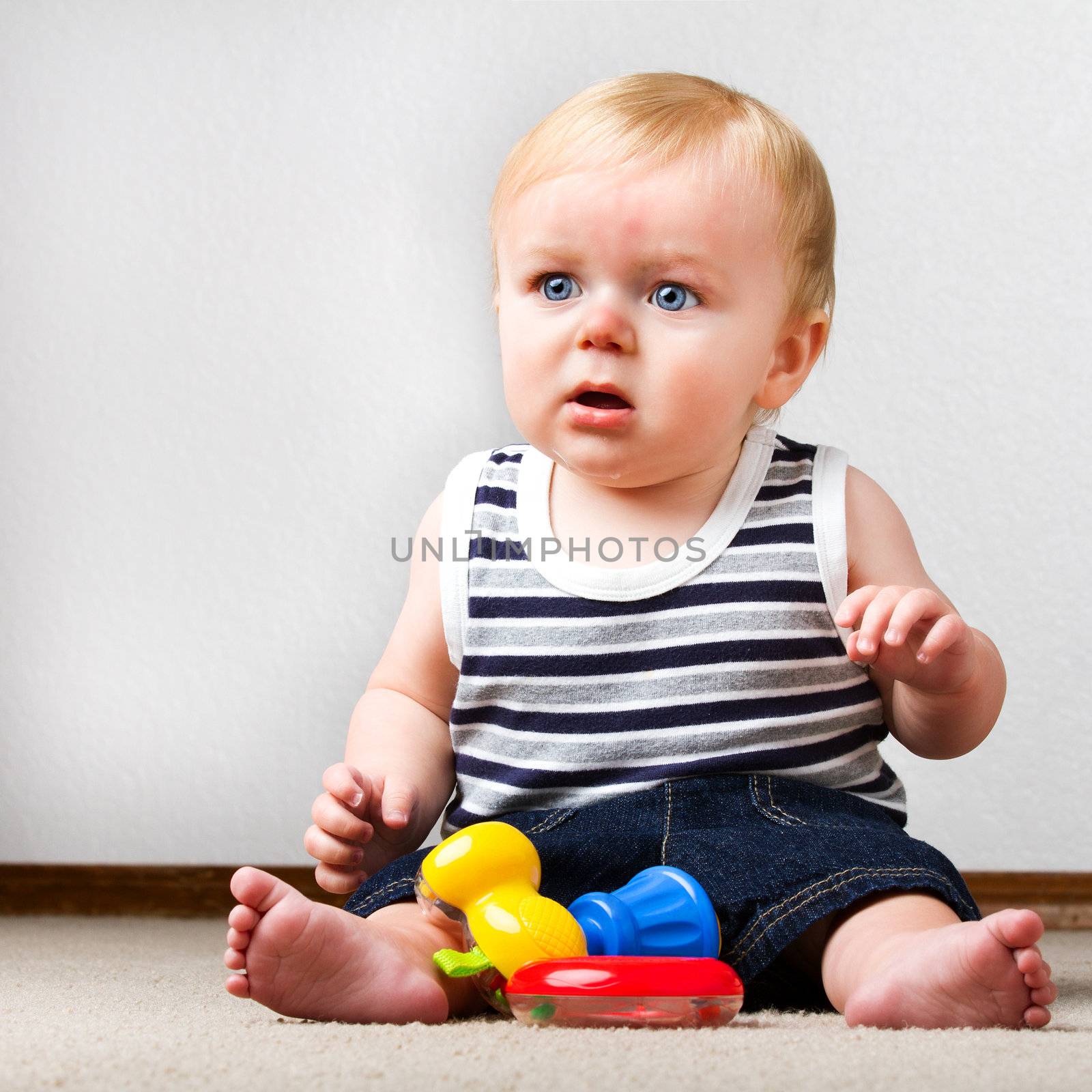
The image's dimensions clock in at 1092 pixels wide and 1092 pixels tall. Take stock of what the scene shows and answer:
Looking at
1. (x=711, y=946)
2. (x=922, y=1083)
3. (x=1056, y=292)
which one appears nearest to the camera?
(x=922, y=1083)

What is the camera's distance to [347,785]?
2.46 feet

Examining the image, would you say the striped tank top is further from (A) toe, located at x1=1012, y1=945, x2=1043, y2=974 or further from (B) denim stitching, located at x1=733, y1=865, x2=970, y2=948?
(A) toe, located at x1=1012, y1=945, x2=1043, y2=974

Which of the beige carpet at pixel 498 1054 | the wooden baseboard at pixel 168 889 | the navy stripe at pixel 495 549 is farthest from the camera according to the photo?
the wooden baseboard at pixel 168 889

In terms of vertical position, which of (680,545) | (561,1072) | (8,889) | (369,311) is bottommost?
(8,889)

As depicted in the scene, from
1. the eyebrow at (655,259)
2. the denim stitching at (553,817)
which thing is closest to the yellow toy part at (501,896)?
the denim stitching at (553,817)

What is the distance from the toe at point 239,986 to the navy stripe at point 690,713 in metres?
0.29

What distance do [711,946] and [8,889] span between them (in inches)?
33.3

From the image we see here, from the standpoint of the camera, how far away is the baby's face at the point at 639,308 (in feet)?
2.56

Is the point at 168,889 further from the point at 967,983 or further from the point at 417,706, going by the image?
the point at 967,983

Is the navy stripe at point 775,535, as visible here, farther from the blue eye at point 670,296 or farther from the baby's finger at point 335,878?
the baby's finger at point 335,878

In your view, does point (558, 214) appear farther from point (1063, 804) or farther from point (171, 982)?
point (1063, 804)

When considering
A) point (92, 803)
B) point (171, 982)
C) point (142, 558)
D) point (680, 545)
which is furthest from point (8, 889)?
point (680, 545)

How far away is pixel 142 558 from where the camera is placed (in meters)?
1.31

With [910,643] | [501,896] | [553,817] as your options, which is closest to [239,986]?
[501,896]
